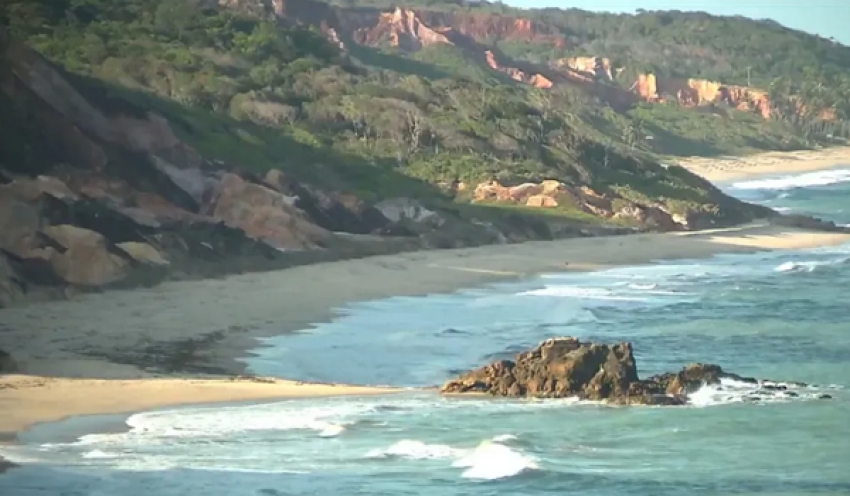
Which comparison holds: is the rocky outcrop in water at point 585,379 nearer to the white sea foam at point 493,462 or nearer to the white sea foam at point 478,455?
the white sea foam at point 478,455

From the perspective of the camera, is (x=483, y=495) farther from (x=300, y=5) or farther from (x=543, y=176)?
(x=300, y=5)

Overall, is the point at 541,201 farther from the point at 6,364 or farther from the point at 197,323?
the point at 6,364

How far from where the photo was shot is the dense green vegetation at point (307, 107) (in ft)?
145

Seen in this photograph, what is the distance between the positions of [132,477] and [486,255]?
23.5 m

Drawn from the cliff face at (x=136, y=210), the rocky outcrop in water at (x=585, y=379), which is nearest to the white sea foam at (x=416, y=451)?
the rocky outcrop in water at (x=585, y=379)

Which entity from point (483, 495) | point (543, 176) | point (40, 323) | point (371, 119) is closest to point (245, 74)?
point (371, 119)

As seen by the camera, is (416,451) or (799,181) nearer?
(416,451)

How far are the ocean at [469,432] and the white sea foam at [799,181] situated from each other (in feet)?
151

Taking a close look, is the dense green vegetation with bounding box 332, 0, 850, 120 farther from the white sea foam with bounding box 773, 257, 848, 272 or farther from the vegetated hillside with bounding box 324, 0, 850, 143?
the white sea foam with bounding box 773, 257, 848, 272

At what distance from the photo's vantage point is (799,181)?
76.1 m

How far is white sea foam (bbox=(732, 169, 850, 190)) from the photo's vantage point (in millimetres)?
72125

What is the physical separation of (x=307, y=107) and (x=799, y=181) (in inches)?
1332

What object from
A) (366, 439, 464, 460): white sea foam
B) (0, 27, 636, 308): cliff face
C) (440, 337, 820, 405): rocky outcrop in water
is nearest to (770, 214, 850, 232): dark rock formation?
(0, 27, 636, 308): cliff face

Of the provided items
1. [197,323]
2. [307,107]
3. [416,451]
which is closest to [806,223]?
[307,107]
